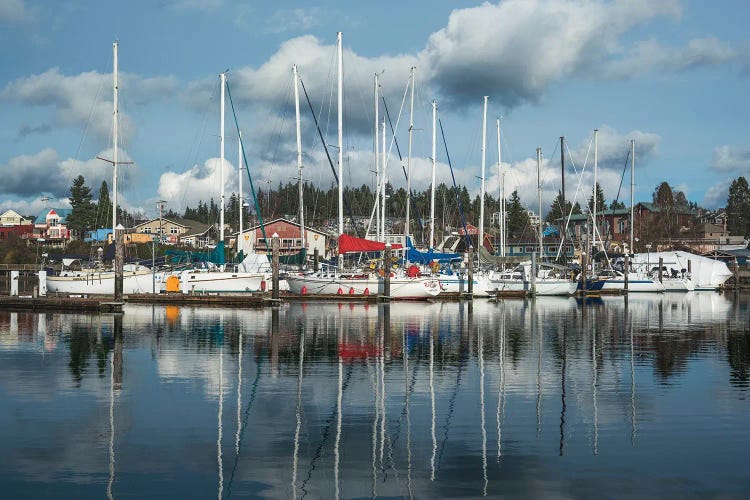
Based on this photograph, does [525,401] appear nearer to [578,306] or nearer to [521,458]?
[521,458]

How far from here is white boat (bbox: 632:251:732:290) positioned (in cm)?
10331

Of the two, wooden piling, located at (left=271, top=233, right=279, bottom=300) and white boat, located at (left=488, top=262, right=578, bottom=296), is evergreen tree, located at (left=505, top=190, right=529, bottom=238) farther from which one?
wooden piling, located at (left=271, top=233, right=279, bottom=300)

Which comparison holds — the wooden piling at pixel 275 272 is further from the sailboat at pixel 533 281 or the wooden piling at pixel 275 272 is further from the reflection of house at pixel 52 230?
the reflection of house at pixel 52 230

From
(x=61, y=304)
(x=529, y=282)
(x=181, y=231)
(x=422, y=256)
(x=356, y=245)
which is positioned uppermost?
(x=181, y=231)

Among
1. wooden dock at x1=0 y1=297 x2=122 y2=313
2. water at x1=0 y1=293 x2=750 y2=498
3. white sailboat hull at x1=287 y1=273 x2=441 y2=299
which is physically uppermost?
white sailboat hull at x1=287 y1=273 x2=441 y2=299

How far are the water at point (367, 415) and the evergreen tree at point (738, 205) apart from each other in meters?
164

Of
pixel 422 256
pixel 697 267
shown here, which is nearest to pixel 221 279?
pixel 422 256

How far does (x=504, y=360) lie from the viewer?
29.7m

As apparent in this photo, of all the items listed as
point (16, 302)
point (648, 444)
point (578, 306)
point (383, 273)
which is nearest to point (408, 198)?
point (383, 273)

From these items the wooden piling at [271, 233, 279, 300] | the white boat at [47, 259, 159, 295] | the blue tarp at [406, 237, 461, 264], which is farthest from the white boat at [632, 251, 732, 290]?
the white boat at [47, 259, 159, 295]

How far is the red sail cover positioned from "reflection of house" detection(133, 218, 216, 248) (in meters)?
116

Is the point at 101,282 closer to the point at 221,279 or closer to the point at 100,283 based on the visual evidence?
the point at 100,283

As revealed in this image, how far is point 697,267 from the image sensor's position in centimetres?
10588

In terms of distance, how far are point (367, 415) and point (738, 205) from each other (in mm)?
189157
